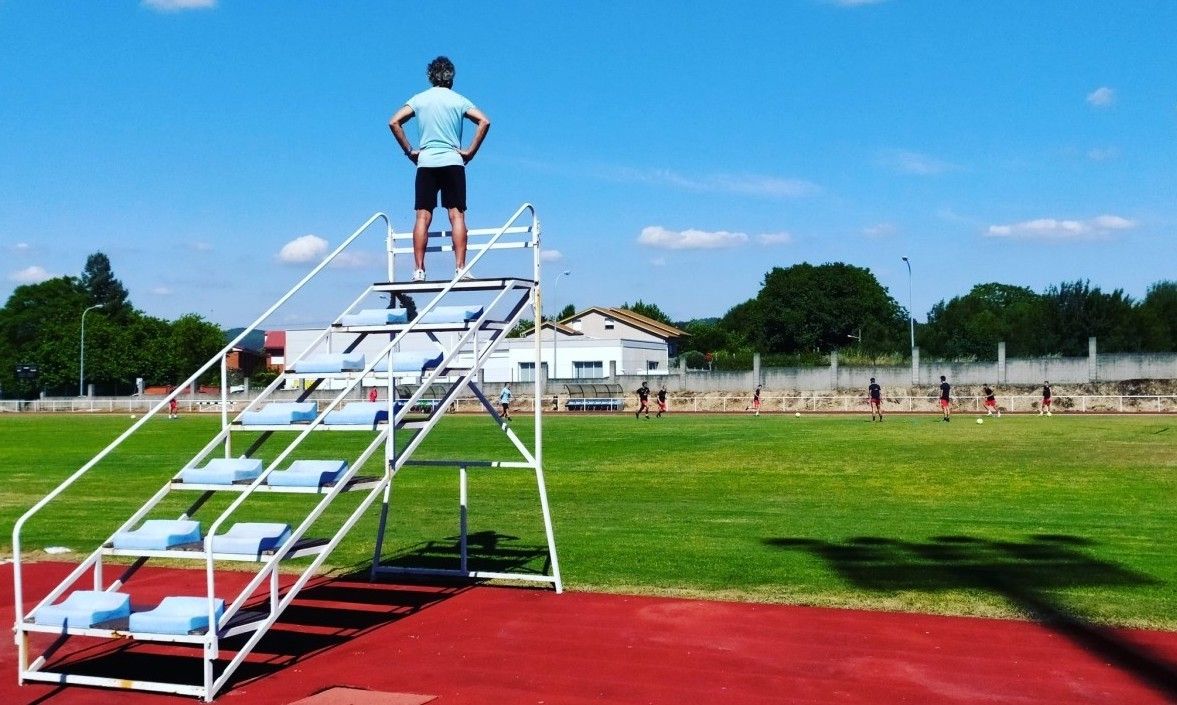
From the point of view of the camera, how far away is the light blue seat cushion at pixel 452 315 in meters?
9.77

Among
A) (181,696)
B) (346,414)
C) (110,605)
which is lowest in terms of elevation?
(181,696)

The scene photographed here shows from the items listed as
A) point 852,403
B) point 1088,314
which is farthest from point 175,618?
point 1088,314

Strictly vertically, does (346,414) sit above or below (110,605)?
above

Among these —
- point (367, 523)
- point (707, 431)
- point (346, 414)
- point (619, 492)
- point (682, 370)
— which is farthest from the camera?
point (682, 370)

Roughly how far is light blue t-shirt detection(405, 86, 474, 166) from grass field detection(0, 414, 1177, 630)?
421 cm

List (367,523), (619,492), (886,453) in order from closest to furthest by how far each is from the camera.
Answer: (367,523), (619,492), (886,453)

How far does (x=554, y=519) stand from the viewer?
15.7m

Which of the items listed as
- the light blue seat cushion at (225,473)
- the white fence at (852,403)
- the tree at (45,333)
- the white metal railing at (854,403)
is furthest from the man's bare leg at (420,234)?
the tree at (45,333)

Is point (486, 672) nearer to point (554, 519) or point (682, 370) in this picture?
point (554, 519)

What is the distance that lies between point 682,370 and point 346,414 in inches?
2249

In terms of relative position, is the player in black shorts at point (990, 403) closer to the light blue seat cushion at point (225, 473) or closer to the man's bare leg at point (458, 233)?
the man's bare leg at point (458, 233)

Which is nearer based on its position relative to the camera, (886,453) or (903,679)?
(903,679)

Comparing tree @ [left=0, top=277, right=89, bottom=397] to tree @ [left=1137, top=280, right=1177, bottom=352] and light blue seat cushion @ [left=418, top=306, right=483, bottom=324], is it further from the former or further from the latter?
light blue seat cushion @ [left=418, top=306, right=483, bottom=324]

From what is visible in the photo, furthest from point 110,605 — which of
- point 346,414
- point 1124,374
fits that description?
point 1124,374
